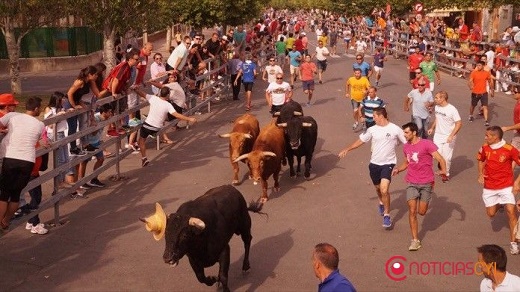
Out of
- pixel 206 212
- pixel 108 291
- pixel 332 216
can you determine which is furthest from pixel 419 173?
pixel 108 291

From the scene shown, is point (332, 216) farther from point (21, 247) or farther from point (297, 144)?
point (21, 247)

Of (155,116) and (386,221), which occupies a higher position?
(155,116)

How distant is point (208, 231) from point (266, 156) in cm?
440

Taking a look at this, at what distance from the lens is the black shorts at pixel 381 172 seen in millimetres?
10336

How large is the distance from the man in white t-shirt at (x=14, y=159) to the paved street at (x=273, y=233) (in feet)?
2.45

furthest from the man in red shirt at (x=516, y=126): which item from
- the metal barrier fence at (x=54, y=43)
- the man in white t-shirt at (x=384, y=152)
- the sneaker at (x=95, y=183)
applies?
the metal barrier fence at (x=54, y=43)

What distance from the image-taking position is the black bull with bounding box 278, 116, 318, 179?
13.0 meters

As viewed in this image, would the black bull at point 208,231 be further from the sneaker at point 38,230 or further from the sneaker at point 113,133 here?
the sneaker at point 113,133

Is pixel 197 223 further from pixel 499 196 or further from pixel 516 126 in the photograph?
pixel 516 126

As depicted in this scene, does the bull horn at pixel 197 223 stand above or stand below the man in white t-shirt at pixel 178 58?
below

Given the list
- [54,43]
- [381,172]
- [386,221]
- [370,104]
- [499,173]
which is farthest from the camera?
[54,43]

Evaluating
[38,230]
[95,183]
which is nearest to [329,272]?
[38,230]

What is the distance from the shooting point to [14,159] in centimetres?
870

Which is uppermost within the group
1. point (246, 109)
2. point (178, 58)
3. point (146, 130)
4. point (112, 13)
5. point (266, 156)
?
point (112, 13)
